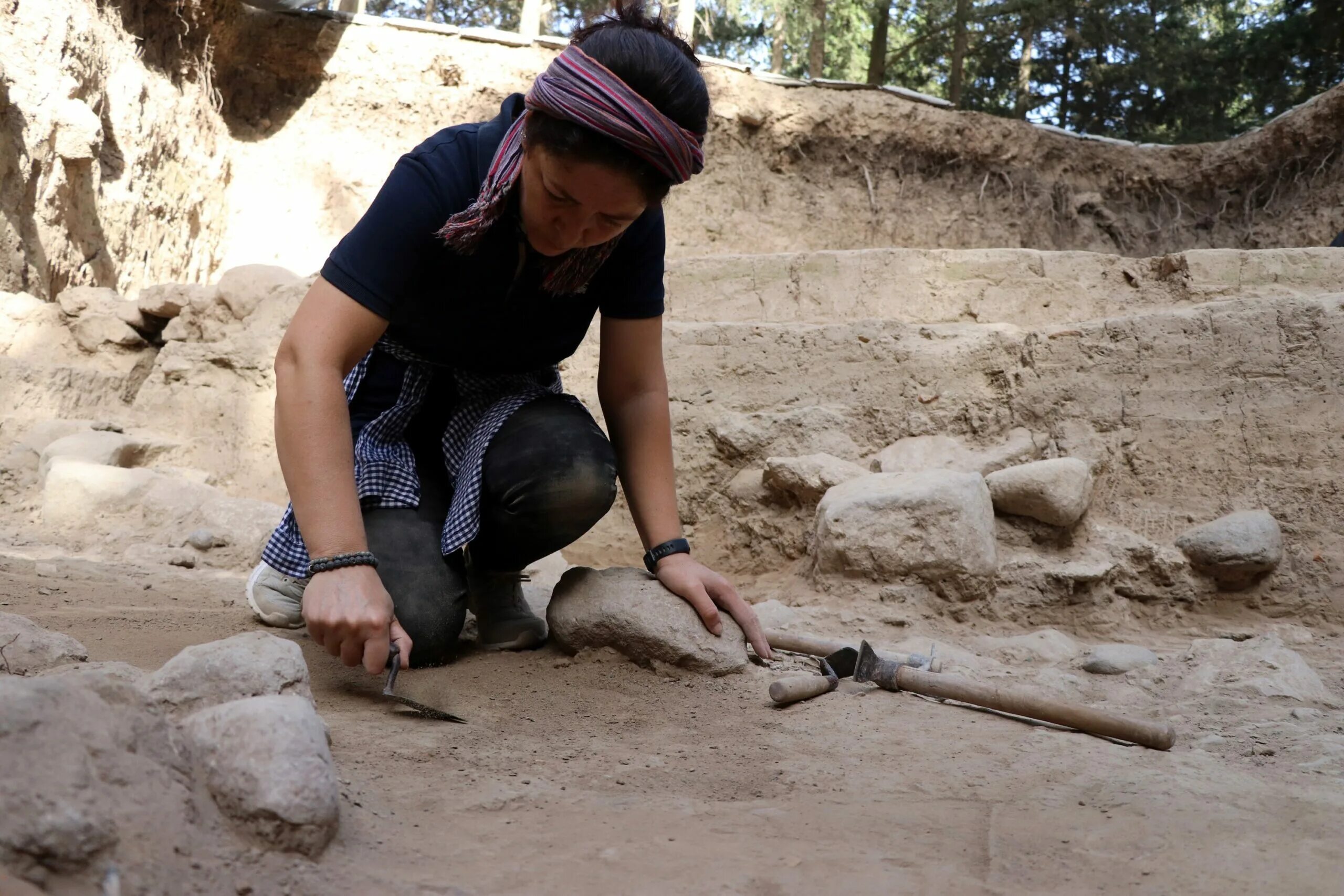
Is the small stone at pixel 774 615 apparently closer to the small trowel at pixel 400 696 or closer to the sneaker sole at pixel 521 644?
the sneaker sole at pixel 521 644

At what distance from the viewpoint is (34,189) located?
520 cm

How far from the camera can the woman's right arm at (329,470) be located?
1.53m

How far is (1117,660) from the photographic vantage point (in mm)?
2295

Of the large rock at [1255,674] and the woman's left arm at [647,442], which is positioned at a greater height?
the woman's left arm at [647,442]

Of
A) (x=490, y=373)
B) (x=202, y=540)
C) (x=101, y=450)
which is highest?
(x=490, y=373)

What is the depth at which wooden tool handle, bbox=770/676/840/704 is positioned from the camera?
179cm

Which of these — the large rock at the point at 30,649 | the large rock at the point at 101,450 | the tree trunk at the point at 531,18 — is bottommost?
the large rock at the point at 101,450

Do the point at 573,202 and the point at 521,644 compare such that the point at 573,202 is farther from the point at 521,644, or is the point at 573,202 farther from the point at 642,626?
the point at 521,644

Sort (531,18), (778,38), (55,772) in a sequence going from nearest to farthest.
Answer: (55,772) < (531,18) < (778,38)

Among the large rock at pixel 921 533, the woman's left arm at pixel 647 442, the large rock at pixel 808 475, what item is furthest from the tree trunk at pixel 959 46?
the woman's left arm at pixel 647 442

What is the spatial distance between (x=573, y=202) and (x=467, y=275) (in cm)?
36

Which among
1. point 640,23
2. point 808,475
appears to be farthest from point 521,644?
point 808,475

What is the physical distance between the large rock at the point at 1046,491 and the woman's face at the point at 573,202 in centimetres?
184

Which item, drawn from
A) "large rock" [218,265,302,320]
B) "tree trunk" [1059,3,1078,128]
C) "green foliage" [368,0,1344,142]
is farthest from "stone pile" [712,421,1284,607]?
"tree trunk" [1059,3,1078,128]
